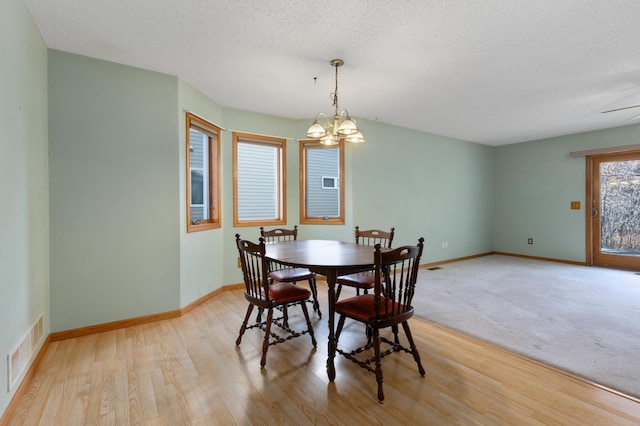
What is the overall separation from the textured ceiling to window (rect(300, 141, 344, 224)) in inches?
30.8

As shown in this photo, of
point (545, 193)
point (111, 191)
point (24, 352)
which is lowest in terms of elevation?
point (24, 352)

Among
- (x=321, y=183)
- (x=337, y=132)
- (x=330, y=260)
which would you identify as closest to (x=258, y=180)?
(x=321, y=183)

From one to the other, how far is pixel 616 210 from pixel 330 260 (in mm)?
5940

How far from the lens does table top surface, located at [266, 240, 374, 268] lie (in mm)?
2051

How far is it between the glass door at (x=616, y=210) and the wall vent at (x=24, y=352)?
7685 millimetres

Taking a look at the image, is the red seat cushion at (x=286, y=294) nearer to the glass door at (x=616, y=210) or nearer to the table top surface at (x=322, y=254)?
Result: the table top surface at (x=322, y=254)

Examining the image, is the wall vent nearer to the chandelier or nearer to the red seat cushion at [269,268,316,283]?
the red seat cushion at [269,268,316,283]

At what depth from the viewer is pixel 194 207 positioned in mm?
3676

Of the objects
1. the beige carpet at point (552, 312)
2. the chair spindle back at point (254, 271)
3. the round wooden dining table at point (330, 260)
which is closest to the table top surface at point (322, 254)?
the round wooden dining table at point (330, 260)

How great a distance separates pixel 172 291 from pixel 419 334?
7.97 ft

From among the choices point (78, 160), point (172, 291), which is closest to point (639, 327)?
point (172, 291)

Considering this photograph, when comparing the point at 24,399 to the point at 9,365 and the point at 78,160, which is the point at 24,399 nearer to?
the point at 9,365

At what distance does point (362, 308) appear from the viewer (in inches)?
79.1

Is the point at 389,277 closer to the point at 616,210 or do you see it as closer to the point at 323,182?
the point at 323,182
